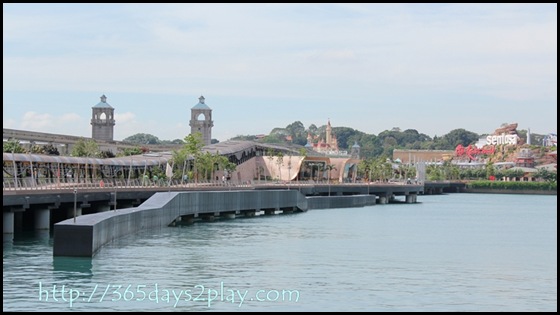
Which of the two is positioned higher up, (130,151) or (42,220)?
(130,151)

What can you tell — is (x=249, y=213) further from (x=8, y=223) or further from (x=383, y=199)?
(x=383, y=199)

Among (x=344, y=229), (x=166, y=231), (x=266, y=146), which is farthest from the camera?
(x=266, y=146)

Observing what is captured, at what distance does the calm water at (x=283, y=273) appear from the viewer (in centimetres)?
3656

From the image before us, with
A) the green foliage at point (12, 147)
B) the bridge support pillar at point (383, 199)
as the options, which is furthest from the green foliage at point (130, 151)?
the green foliage at point (12, 147)

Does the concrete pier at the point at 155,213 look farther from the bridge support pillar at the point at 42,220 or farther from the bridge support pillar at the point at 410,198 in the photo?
the bridge support pillar at the point at 410,198

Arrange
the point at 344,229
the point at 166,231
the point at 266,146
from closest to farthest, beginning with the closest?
1. the point at 166,231
2. the point at 344,229
3. the point at 266,146

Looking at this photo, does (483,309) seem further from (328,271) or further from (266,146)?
(266,146)

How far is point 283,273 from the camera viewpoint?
1810 inches

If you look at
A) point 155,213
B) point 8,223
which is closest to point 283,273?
point 8,223

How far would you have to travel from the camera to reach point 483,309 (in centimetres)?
3628

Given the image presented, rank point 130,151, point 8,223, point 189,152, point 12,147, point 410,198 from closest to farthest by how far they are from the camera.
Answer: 1. point 8,223
2. point 12,147
3. point 189,152
4. point 130,151
5. point 410,198

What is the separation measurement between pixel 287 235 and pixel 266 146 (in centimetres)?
12368

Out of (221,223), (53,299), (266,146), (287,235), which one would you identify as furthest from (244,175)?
(53,299)

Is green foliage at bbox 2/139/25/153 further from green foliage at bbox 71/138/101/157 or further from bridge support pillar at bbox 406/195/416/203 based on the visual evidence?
bridge support pillar at bbox 406/195/416/203
